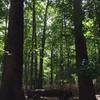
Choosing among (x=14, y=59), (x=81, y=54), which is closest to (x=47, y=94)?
(x=81, y=54)

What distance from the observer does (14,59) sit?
46.6 ft

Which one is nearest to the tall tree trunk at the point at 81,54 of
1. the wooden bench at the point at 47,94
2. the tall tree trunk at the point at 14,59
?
the tall tree trunk at the point at 14,59

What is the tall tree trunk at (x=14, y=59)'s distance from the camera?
13.6 metres

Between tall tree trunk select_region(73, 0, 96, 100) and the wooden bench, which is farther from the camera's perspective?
the wooden bench

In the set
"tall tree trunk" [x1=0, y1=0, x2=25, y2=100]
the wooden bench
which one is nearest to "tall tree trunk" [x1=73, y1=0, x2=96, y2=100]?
"tall tree trunk" [x1=0, y1=0, x2=25, y2=100]

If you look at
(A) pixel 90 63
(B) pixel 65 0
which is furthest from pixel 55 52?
(A) pixel 90 63

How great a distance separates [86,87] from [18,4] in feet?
17.4

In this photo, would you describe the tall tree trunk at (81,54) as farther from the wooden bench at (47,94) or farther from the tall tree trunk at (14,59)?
the wooden bench at (47,94)

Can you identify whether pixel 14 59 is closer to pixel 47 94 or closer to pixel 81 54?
pixel 81 54

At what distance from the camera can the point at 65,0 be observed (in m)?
18.2

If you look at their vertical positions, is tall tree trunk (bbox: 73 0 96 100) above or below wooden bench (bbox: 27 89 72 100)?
above

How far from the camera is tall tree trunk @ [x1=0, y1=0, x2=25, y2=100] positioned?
44.5ft

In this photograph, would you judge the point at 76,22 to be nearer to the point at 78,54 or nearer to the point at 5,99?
the point at 78,54

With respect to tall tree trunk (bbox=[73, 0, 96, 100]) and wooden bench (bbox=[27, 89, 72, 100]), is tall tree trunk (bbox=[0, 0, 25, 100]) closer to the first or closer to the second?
tall tree trunk (bbox=[73, 0, 96, 100])
